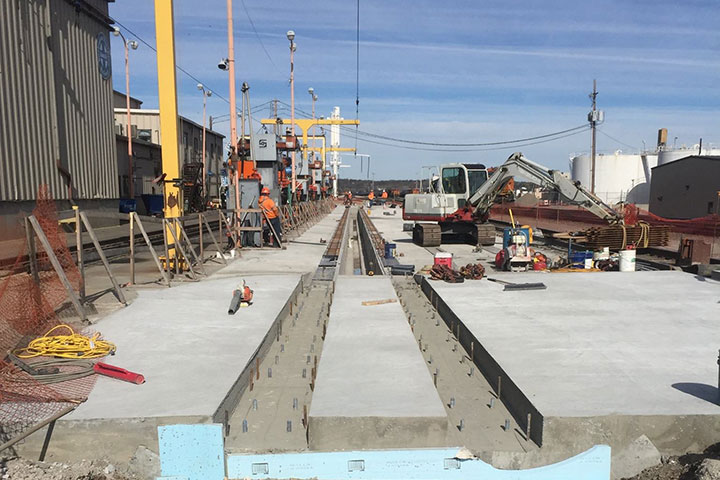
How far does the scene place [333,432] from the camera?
4188mm

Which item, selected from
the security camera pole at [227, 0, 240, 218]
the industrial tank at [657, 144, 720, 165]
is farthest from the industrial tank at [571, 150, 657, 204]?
the security camera pole at [227, 0, 240, 218]

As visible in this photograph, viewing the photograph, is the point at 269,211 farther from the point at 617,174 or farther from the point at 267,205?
the point at 617,174

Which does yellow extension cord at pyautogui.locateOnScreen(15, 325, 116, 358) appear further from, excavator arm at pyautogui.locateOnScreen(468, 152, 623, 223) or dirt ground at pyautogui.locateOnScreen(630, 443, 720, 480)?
excavator arm at pyautogui.locateOnScreen(468, 152, 623, 223)

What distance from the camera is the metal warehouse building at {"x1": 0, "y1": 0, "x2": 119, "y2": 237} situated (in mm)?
16047

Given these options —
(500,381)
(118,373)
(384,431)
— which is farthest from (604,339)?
(118,373)

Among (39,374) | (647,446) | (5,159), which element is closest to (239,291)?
(39,374)

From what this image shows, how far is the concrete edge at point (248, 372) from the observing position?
14.5ft

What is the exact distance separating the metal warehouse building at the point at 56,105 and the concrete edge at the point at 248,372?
1250 cm

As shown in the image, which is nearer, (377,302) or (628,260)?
(377,302)

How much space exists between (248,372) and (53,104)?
1793 centimetres

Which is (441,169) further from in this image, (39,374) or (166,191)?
(39,374)

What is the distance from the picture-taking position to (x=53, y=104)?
18.6 meters

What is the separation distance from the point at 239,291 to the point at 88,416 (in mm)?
3728

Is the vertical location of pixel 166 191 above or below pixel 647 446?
above
